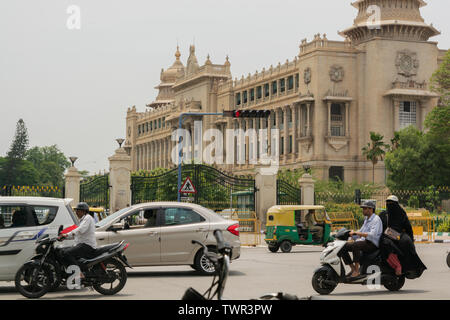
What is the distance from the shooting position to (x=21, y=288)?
12.0 m

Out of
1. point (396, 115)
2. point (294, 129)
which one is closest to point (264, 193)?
point (396, 115)

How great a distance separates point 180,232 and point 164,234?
1.18ft

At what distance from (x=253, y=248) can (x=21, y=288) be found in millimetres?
16886

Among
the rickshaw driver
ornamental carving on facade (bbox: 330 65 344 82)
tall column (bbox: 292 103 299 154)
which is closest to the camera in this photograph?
the rickshaw driver

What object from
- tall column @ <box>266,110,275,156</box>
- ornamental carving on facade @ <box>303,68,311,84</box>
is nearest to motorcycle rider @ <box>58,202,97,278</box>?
A: ornamental carving on facade @ <box>303,68,311,84</box>

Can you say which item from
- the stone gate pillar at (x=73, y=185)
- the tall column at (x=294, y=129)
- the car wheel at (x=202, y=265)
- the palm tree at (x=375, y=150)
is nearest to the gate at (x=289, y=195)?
the stone gate pillar at (x=73, y=185)

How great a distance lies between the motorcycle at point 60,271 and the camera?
1197cm

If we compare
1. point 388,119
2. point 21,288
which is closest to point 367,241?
point 21,288

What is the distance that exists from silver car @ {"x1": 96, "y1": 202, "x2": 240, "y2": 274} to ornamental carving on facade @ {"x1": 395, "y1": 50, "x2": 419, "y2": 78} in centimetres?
6137

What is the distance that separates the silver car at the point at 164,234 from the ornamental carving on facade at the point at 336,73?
6028 centimetres

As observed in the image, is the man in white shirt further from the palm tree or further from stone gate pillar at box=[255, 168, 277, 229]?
the palm tree

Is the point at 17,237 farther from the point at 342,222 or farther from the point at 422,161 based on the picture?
the point at 422,161

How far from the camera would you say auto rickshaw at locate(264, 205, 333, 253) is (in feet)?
83.7

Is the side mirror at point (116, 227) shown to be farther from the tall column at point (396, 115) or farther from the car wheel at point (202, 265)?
the tall column at point (396, 115)
